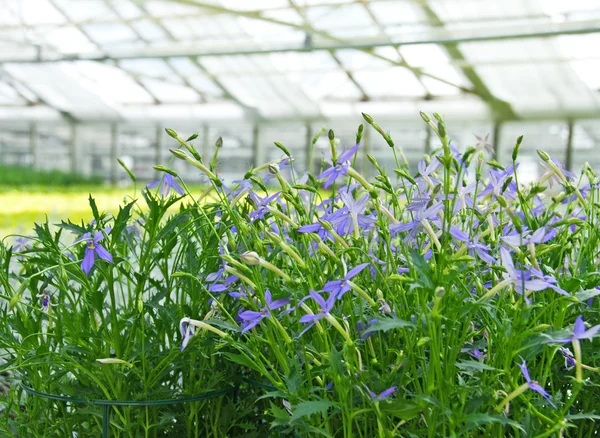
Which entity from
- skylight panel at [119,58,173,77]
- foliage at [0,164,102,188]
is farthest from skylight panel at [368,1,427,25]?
foliage at [0,164,102,188]

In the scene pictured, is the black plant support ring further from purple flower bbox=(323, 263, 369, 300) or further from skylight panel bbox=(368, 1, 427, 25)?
skylight panel bbox=(368, 1, 427, 25)

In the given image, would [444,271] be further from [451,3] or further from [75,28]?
[75,28]

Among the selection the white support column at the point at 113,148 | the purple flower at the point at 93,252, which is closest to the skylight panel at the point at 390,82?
the white support column at the point at 113,148

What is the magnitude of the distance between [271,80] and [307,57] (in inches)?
36.0

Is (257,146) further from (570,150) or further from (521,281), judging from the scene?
(521,281)

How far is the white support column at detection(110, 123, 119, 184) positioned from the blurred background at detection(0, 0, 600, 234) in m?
0.02

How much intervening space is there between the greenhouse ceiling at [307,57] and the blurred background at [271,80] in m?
0.02

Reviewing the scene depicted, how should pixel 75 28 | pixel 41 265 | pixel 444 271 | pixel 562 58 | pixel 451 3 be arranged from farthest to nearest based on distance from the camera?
pixel 75 28 < pixel 562 58 < pixel 451 3 < pixel 41 265 < pixel 444 271

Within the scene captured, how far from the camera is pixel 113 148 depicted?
12070 mm

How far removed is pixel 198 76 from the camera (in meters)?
9.86

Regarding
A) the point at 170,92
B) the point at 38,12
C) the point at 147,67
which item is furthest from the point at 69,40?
the point at 170,92

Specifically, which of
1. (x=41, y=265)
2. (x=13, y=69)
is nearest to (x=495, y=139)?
(x=13, y=69)

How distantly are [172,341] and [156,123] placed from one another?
35.1 feet

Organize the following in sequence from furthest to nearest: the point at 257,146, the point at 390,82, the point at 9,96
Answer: the point at 9,96 → the point at 257,146 → the point at 390,82
